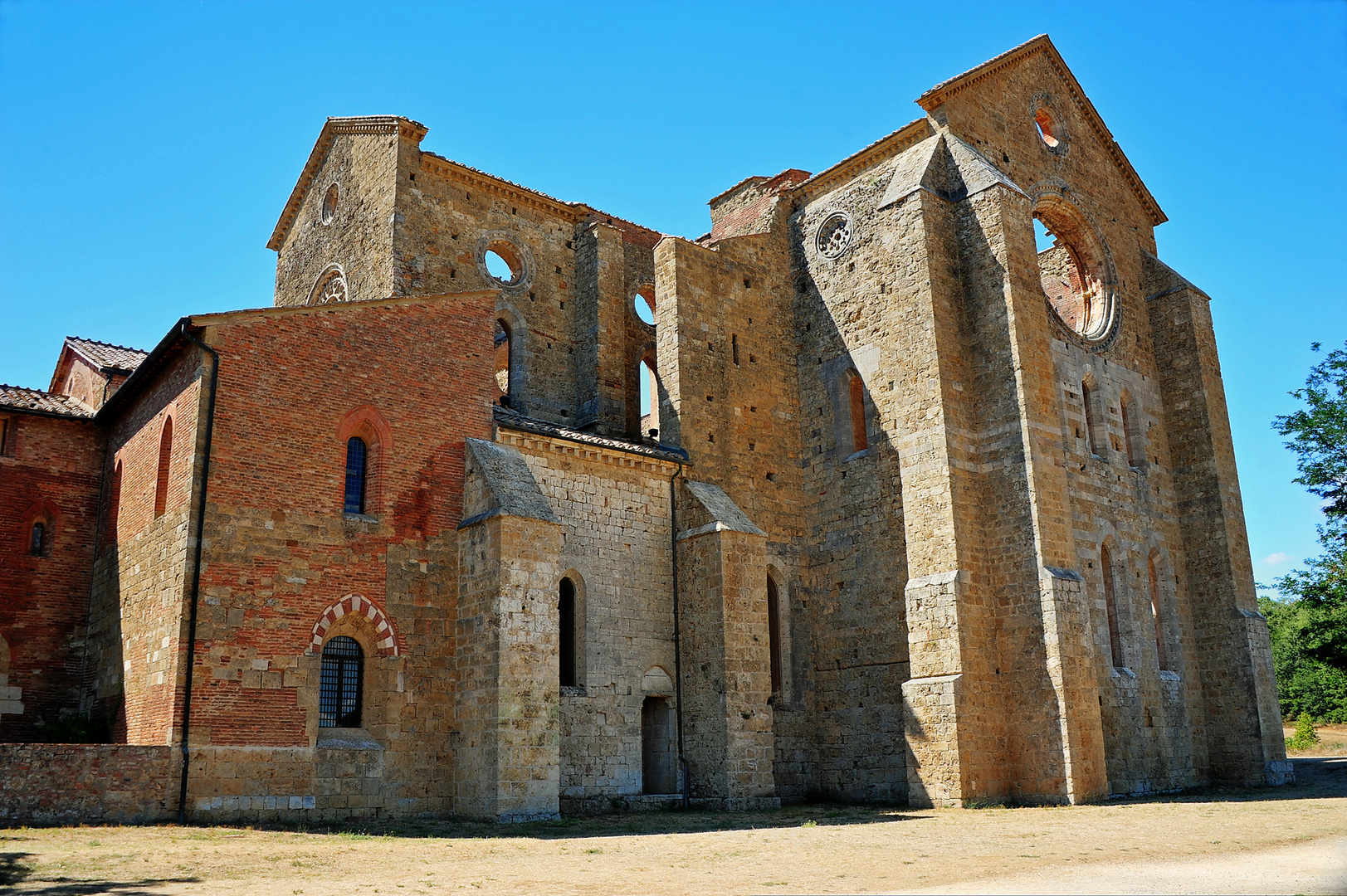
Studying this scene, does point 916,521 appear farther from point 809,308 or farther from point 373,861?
point 373,861

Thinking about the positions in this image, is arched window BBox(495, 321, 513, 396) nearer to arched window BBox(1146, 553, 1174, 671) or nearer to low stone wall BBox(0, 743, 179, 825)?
low stone wall BBox(0, 743, 179, 825)

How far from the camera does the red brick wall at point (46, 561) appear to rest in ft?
58.2

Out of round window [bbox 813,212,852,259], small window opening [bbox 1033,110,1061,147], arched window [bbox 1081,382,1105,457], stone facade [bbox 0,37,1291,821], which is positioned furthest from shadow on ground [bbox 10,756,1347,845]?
small window opening [bbox 1033,110,1061,147]

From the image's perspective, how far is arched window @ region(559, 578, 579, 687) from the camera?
744 inches

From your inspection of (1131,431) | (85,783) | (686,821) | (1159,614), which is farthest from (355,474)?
(1159,614)

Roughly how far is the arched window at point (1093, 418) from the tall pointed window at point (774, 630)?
7.91 m

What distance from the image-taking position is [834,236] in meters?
24.2

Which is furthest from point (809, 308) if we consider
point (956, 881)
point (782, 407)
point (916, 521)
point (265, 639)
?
point (956, 881)

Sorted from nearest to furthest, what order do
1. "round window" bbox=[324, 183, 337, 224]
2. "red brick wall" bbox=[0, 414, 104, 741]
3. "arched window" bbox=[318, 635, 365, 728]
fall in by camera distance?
1. "arched window" bbox=[318, 635, 365, 728]
2. "red brick wall" bbox=[0, 414, 104, 741]
3. "round window" bbox=[324, 183, 337, 224]

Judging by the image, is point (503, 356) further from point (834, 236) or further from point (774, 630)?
point (774, 630)

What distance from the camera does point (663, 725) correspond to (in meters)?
20.0

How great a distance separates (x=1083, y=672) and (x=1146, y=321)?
11439mm

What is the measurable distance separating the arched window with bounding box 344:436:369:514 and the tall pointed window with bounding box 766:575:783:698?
8.98 meters

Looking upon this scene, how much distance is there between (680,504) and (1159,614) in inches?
465
